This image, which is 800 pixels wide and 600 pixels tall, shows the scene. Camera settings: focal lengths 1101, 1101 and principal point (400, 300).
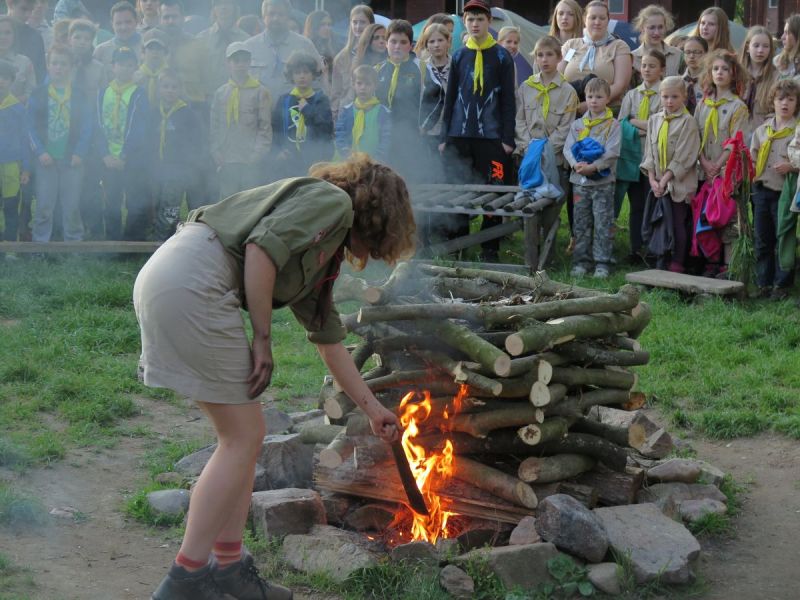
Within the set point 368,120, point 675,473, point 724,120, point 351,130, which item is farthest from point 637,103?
point 675,473

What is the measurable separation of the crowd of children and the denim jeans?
16 mm

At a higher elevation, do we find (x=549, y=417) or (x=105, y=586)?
(x=549, y=417)

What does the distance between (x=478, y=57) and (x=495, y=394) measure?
570 centimetres

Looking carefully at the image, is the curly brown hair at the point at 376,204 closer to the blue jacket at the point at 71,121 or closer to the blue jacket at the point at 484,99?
the blue jacket at the point at 484,99

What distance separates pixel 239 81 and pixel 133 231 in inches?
66.1

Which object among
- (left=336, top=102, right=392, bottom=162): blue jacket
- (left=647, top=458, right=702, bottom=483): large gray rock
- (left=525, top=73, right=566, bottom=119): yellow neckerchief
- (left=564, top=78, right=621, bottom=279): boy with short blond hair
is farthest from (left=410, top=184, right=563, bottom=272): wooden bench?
(left=647, top=458, right=702, bottom=483): large gray rock

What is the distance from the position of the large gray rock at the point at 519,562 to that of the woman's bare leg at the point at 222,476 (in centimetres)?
99

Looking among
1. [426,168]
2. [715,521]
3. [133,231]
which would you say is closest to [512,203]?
[426,168]

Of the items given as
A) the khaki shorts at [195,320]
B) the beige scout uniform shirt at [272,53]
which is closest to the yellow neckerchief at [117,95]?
the beige scout uniform shirt at [272,53]

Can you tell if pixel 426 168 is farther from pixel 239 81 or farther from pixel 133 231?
pixel 133 231

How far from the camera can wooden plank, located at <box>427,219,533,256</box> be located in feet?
30.5

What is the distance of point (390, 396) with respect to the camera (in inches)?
184

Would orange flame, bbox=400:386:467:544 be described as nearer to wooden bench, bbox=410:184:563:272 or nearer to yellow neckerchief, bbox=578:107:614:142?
wooden bench, bbox=410:184:563:272

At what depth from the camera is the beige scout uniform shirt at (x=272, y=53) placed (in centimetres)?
995
